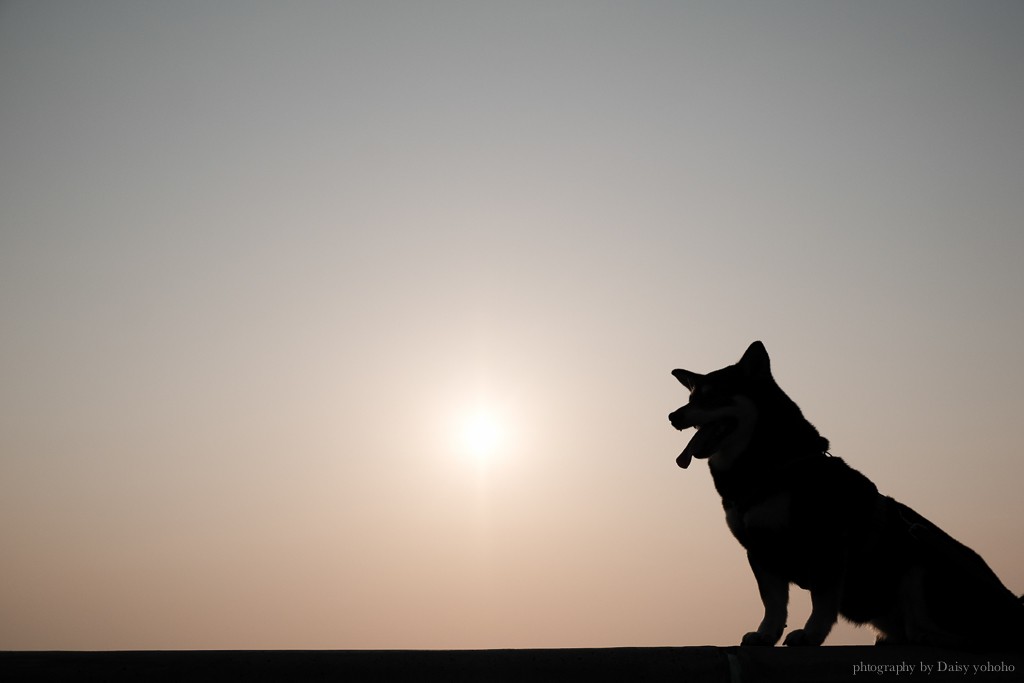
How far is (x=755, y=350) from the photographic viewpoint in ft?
23.4

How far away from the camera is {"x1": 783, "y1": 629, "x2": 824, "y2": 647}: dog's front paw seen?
605 centimetres

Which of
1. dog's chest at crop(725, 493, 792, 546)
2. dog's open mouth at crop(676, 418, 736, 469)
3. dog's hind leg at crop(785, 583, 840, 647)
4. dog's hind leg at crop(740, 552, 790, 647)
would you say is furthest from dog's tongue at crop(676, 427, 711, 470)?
dog's hind leg at crop(785, 583, 840, 647)

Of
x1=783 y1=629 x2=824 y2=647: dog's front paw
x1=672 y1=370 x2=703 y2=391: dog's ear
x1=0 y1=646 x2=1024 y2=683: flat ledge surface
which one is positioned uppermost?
x1=672 y1=370 x2=703 y2=391: dog's ear

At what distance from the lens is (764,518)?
→ 627cm

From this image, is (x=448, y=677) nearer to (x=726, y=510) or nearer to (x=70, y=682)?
(x=70, y=682)

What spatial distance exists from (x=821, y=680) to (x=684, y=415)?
259cm

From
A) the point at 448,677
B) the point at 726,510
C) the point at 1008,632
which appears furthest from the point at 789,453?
the point at 448,677

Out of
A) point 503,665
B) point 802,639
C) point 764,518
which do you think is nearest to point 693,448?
point 764,518

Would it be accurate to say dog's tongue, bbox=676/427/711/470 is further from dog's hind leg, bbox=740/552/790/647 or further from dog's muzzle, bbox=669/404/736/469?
dog's hind leg, bbox=740/552/790/647

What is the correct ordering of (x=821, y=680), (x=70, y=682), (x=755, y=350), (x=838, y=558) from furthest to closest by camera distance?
(x=755, y=350) → (x=838, y=558) → (x=821, y=680) → (x=70, y=682)

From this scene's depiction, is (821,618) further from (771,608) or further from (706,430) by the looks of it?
(706,430)

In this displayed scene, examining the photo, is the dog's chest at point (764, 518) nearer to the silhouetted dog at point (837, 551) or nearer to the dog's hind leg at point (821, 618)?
the silhouetted dog at point (837, 551)

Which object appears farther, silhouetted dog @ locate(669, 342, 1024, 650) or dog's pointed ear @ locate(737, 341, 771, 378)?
dog's pointed ear @ locate(737, 341, 771, 378)

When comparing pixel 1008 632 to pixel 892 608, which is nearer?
pixel 1008 632
